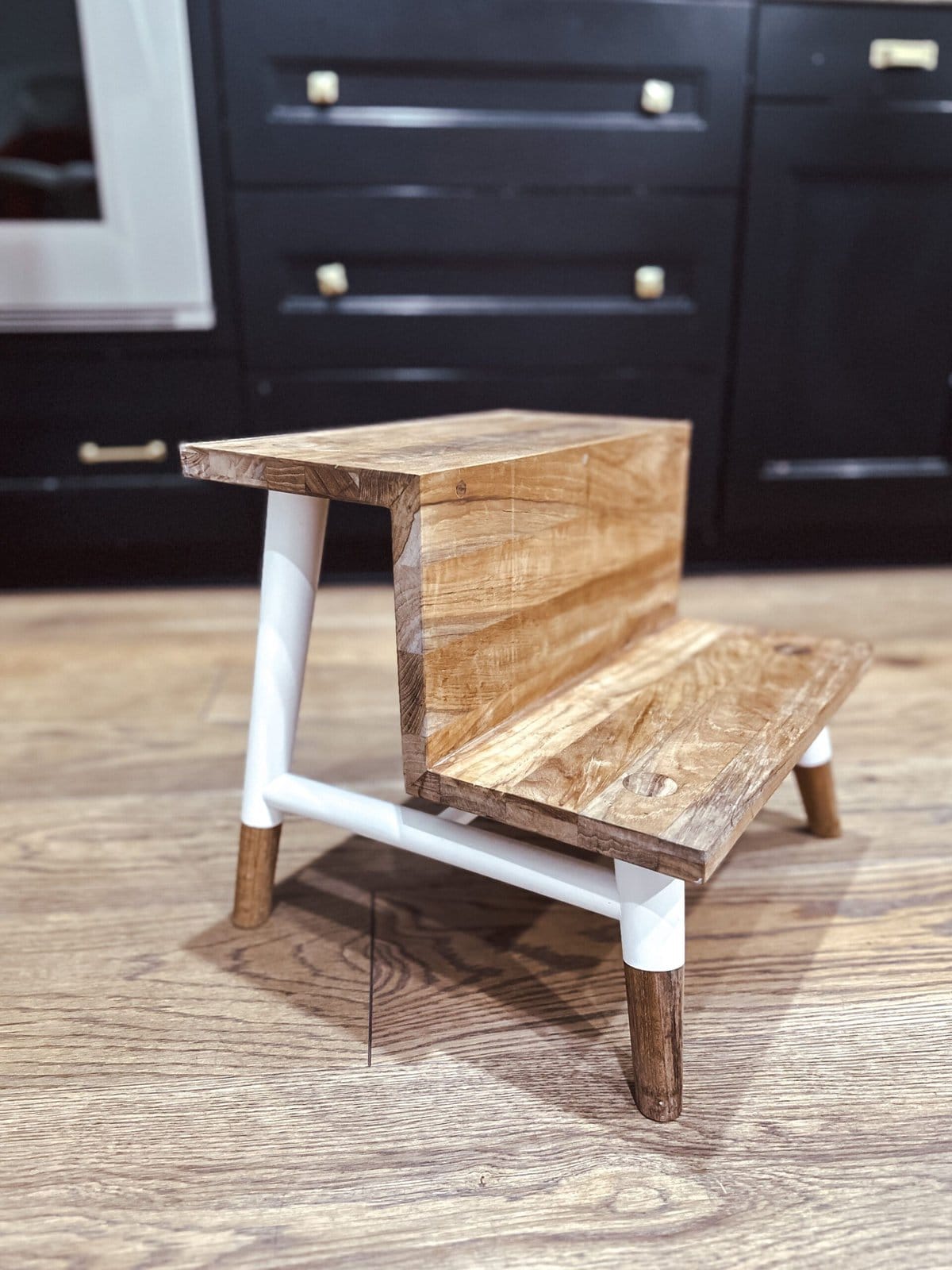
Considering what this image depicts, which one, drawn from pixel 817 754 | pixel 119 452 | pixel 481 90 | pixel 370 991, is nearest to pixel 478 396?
pixel 481 90

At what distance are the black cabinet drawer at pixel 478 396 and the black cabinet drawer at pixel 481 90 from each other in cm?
25

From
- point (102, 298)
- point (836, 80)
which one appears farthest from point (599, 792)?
point (836, 80)

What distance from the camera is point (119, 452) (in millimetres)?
1312

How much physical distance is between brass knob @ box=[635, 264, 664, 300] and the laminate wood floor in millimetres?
727

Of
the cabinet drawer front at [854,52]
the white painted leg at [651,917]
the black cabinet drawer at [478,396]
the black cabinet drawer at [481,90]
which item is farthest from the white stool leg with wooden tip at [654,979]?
the cabinet drawer front at [854,52]

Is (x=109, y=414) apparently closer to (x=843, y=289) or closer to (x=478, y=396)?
(x=478, y=396)

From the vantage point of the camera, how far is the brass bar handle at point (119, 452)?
4.30 ft

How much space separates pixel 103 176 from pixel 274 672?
0.93m

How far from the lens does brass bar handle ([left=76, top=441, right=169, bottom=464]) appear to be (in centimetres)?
131

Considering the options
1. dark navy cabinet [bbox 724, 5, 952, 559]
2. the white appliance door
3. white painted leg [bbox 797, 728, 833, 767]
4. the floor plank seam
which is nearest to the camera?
the floor plank seam

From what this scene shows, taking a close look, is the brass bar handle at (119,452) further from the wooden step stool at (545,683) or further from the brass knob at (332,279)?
the wooden step stool at (545,683)

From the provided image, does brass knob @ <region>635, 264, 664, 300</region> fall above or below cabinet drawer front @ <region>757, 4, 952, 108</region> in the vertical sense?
below

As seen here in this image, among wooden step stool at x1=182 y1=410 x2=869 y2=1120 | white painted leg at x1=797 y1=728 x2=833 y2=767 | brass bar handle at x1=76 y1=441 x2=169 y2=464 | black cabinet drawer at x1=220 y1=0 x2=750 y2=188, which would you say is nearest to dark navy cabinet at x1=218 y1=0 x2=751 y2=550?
black cabinet drawer at x1=220 y1=0 x2=750 y2=188

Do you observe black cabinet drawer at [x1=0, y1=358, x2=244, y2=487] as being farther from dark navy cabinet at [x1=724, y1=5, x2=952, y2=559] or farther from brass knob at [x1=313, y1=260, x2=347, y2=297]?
dark navy cabinet at [x1=724, y1=5, x2=952, y2=559]
